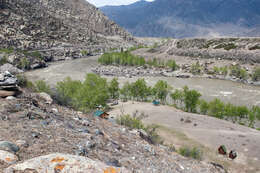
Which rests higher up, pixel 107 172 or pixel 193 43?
pixel 193 43

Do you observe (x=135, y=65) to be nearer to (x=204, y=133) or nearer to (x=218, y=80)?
(x=218, y=80)

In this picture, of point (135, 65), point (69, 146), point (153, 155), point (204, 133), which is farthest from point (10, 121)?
point (135, 65)

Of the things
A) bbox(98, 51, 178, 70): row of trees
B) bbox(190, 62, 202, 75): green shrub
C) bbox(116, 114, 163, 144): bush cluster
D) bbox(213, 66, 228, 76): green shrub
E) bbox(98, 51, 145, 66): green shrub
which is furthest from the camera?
bbox(98, 51, 145, 66): green shrub

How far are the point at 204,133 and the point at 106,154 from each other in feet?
90.0

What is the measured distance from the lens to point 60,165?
598 cm

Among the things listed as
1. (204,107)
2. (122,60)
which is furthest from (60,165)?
(122,60)

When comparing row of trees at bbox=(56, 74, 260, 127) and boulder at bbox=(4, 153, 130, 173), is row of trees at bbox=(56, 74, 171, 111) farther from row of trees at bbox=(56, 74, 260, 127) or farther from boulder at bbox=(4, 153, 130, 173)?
boulder at bbox=(4, 153, 130, 173)

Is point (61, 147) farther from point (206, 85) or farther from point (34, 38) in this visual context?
point (34, 38)

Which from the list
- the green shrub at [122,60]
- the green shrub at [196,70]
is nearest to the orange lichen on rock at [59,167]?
the green shrub at [196,70]

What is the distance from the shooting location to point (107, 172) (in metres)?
6.14

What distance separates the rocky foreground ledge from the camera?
6.08m

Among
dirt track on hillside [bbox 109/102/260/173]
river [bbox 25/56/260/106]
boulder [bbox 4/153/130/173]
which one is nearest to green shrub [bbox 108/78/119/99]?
dirt track on hillside [bbox 109/102/260/173]

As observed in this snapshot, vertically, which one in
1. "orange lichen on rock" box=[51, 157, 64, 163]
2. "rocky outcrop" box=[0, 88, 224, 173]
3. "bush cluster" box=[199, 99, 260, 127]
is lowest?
"bush cluster" box=[199, 99, 260, 127]

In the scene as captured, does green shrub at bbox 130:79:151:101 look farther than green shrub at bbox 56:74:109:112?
Yes
